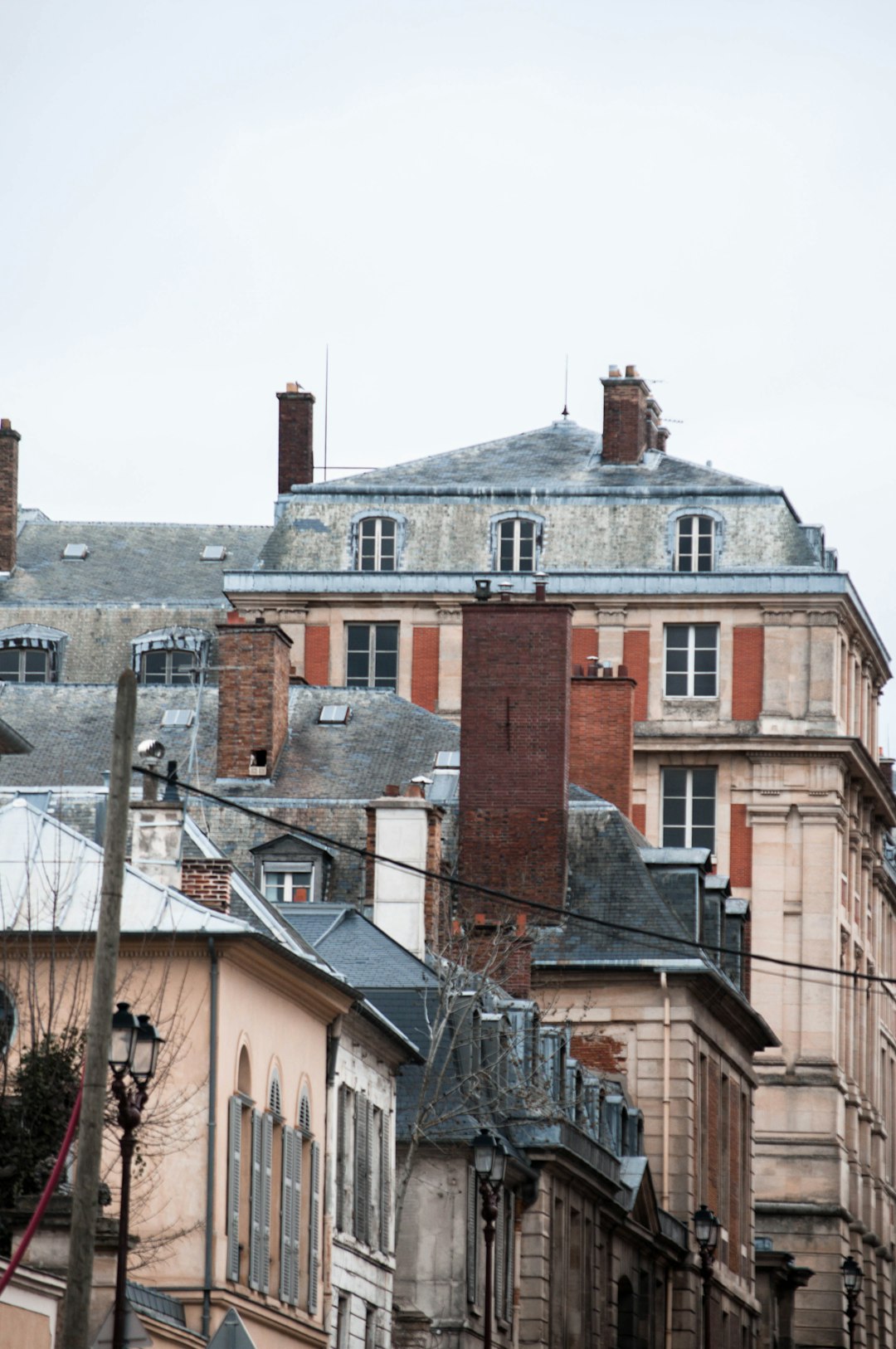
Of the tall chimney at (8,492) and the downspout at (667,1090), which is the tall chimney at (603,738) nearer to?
the downspout at (667,1090)

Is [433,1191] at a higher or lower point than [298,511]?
lower

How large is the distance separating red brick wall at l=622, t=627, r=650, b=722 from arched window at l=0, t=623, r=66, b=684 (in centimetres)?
1435

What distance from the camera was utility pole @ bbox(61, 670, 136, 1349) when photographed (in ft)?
79.8

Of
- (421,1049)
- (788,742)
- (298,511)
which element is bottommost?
(421,1049)

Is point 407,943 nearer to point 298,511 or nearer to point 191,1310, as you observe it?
point 191,1310

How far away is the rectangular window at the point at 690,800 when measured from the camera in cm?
8250

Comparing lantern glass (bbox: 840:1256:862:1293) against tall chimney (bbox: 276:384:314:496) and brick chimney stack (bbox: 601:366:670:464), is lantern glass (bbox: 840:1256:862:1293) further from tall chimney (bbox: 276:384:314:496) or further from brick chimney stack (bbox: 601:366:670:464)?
tall chimney (bbox: 276:384:314:496)

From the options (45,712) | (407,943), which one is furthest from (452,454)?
(407,943)

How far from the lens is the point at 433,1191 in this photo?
1796 inches

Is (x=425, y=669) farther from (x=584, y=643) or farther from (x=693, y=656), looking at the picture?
(x=693, y=656)

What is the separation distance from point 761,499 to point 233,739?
26331 millimetres

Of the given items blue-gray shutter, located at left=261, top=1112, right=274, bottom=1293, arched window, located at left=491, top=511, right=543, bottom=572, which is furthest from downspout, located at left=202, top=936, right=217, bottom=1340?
arched window, located at left=491, top=511, right=543, bottom=572

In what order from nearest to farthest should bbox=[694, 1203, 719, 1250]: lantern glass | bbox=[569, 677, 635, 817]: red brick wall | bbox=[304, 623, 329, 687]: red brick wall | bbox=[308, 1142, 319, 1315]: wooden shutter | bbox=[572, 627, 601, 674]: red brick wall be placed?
bbox=[308, 1142, 319, 1315]: wooden shutter → bbox=[694, 1203, 719, 1250]: lantern glass → bbox=[569, 677, 635, 817]: red brick wall → bbox=[572, 627, 601, 674]: red brick wall → bbox=[304, 623, 329, 687]: red brick wall

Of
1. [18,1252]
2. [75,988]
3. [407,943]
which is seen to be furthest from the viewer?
[407,943]
